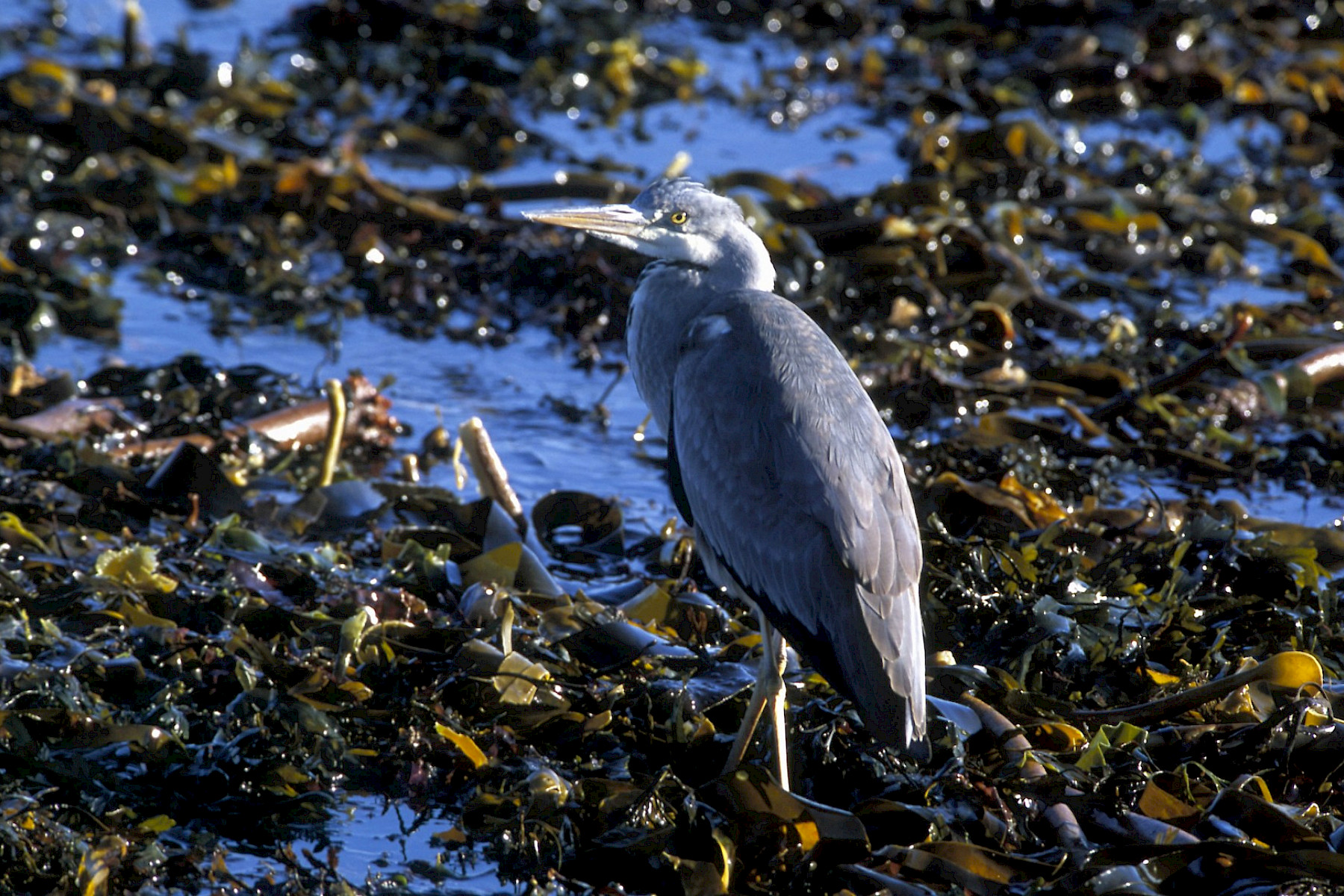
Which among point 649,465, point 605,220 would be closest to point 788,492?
point 605,220

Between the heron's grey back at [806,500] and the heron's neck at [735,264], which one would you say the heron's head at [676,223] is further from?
the heron's grey back at [806,500]

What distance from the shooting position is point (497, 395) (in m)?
5.27

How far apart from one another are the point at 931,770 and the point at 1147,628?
0.80 m

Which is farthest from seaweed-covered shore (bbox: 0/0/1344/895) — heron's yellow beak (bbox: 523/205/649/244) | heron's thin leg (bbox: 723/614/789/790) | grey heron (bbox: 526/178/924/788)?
heron's yellow beak (bbox: 523/205/649/244)

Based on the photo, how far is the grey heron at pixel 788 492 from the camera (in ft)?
9.66

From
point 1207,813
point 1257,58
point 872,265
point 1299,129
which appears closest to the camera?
point 1207,813

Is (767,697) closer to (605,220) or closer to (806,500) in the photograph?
(806,500)

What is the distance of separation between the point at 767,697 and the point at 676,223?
3.94 ft

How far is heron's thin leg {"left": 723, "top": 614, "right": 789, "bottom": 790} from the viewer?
3.09 m

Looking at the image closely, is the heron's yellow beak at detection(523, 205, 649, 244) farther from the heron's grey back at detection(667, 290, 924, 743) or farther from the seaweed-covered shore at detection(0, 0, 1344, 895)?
the seaweed-covered shore at detection(0, 0, 1344, 895)

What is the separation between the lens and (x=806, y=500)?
10.0ft

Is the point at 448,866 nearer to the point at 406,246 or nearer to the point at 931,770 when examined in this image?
the point at 931,770

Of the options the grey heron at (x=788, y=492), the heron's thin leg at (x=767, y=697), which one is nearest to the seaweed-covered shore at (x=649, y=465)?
the heron's thin leg at (x=767, y=697)

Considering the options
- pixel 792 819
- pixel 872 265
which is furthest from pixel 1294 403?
pixel 792 819
